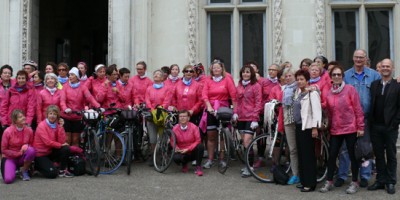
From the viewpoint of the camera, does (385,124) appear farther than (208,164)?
No

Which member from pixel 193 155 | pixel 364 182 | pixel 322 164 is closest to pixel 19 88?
pixel 193 155

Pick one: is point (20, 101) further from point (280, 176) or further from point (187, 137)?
point (280, 176)

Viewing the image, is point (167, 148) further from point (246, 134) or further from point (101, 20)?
point (101, 20)

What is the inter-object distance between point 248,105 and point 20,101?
415 cm

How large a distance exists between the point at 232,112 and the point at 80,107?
9.38ft

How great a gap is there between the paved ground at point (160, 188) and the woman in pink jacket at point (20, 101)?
1.35m

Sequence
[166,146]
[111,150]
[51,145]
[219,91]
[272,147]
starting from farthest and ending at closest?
[111,150] < [219,91] < [166,146] < [51,145] < [272,147]

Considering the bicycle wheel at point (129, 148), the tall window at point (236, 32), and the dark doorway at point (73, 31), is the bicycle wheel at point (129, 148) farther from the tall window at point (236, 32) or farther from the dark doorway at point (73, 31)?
the dark doorway at point (73, 31)

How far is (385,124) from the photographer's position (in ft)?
23.2

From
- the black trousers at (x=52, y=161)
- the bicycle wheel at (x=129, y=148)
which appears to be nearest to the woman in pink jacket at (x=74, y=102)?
the black trousers at (x=52, y=161)

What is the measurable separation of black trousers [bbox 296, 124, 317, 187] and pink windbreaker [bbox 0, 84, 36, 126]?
4873 mm

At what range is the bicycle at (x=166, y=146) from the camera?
27.7 ft

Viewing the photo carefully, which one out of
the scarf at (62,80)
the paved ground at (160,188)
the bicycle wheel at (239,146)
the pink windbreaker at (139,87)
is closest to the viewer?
the paved ground at (160,188)

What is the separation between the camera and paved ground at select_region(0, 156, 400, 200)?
6.89 metres
